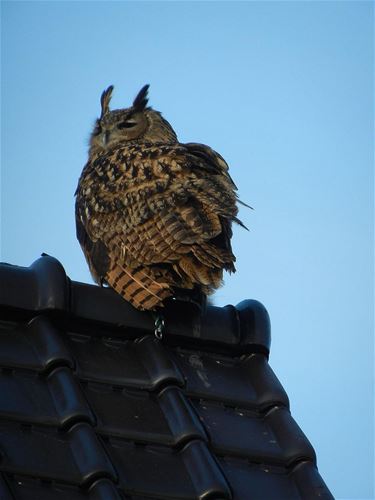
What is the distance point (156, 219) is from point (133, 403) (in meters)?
1.99

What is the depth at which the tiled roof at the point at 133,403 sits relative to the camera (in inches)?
132

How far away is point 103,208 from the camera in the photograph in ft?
20.5

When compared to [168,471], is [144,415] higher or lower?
higher

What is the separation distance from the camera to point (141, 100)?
344 inches

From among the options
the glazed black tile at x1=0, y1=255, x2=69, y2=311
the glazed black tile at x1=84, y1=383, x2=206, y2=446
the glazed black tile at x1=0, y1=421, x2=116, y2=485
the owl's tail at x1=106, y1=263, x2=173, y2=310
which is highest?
the owl's tail at x1=106, y1=263, x2=173, y2=310

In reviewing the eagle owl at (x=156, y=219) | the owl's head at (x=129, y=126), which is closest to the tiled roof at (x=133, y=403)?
the eagle owl at (x=156, y=219)

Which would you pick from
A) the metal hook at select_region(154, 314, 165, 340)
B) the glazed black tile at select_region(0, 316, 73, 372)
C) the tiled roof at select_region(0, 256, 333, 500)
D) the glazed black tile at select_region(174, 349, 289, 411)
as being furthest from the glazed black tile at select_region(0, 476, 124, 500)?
the metal hook at select_region(154, 314, 165, 340)

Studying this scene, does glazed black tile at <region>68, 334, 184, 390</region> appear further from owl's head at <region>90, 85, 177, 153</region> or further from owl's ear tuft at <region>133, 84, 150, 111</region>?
owl's ear tuft at <region>133, 84, 150, 111</region>

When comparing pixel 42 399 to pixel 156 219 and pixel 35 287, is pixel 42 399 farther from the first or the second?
pixel 156 219

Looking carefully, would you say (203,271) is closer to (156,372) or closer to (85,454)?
(156,372)

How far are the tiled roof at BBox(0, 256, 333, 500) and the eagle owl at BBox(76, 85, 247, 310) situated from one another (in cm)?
36

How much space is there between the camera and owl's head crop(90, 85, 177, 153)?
27.1 feet

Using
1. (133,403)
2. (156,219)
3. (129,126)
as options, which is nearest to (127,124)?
(129,126)

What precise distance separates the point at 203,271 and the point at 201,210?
1.28ft
